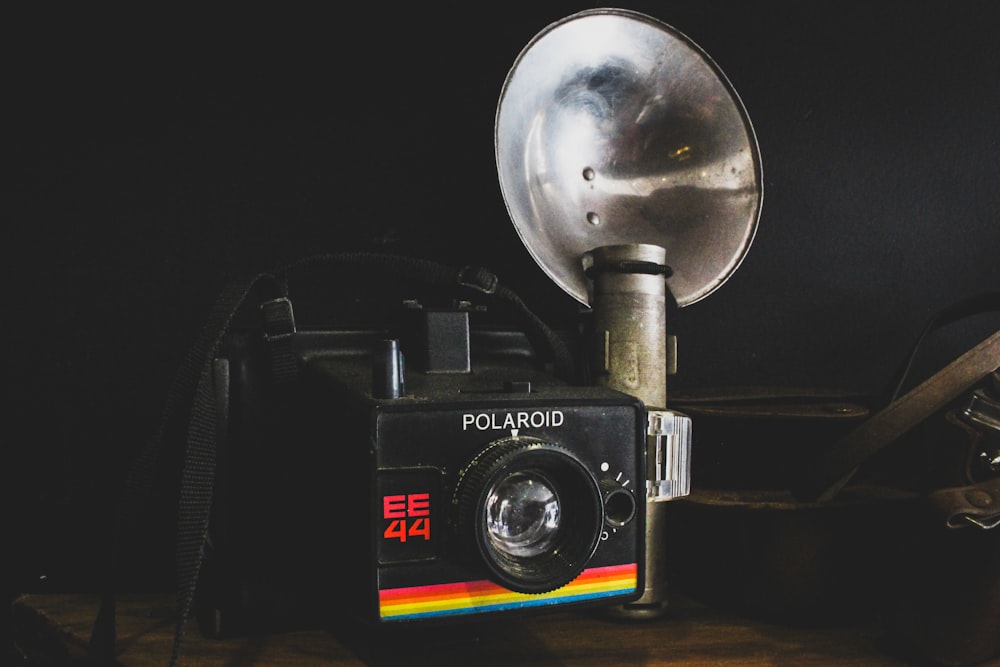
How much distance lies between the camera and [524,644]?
32.0 inches

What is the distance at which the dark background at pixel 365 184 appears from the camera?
3.33 ft

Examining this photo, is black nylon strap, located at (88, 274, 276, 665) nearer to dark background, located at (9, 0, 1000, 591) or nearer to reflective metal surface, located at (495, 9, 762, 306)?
dark background, located at (9, 0, 1000, 591)

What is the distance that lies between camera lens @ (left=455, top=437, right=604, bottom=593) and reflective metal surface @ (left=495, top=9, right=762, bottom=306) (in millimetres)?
366

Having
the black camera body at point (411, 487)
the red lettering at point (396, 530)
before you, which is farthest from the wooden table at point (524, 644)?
the red lettering at point (396, 530)

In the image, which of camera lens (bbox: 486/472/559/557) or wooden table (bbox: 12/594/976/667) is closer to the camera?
camera lens (bbox: 486/472/559/557)

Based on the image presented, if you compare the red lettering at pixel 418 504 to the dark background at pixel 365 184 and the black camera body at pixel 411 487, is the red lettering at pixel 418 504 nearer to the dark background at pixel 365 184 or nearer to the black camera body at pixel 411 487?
the black camera body at pixel 411 487

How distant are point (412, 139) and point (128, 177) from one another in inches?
14.8

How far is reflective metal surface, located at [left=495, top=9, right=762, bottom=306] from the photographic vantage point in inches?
39.5

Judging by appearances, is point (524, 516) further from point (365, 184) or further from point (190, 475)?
point (365, 184)

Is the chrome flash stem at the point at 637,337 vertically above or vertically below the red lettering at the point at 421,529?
above

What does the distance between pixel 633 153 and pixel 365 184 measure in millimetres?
368

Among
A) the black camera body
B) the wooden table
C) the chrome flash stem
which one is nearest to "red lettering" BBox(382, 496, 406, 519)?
the black camera body

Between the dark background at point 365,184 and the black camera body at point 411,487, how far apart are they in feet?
1.02

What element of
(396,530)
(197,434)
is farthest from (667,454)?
(197,434)
